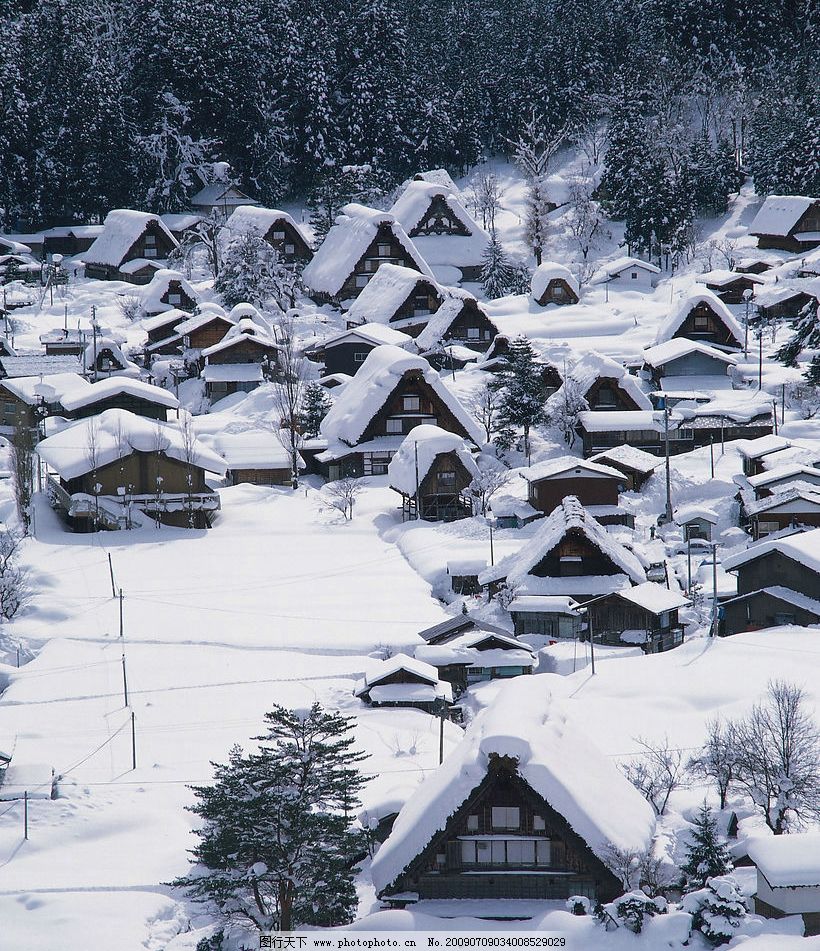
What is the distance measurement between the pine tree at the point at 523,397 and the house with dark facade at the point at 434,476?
3.41 metres

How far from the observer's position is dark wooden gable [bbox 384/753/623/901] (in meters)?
17.2

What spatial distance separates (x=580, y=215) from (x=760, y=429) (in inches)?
901

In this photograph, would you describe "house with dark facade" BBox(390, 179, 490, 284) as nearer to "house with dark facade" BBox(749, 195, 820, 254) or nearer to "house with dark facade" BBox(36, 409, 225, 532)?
"house with dark facade" BBox(749, 195, 820, 254)

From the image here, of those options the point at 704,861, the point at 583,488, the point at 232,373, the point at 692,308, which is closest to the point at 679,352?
the point at 692,308

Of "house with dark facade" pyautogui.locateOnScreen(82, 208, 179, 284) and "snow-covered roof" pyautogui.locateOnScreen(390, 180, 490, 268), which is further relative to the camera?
"house with dark facade" pyautogui.locateOnScreen(82, 208, 179, 284)

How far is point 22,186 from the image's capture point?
66.8 metres

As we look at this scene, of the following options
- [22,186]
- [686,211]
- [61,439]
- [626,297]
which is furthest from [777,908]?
[22,186]

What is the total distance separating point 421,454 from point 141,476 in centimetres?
776

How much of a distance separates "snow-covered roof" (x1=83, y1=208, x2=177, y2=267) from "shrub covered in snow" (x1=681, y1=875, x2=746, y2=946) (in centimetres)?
5149

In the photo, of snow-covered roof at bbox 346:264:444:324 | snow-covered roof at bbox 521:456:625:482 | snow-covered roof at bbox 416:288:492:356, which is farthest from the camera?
snow-covered roof at bbox 346:264:444:324

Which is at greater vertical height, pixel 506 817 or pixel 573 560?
pixel 573 560

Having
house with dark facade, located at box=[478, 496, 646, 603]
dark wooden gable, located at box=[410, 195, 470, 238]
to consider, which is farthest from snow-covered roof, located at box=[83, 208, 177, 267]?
house with dark facade, located at box=[478, 496, 646, 603]

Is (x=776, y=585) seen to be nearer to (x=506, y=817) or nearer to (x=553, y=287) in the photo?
(x=506, y=817)

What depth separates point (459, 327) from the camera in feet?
171
